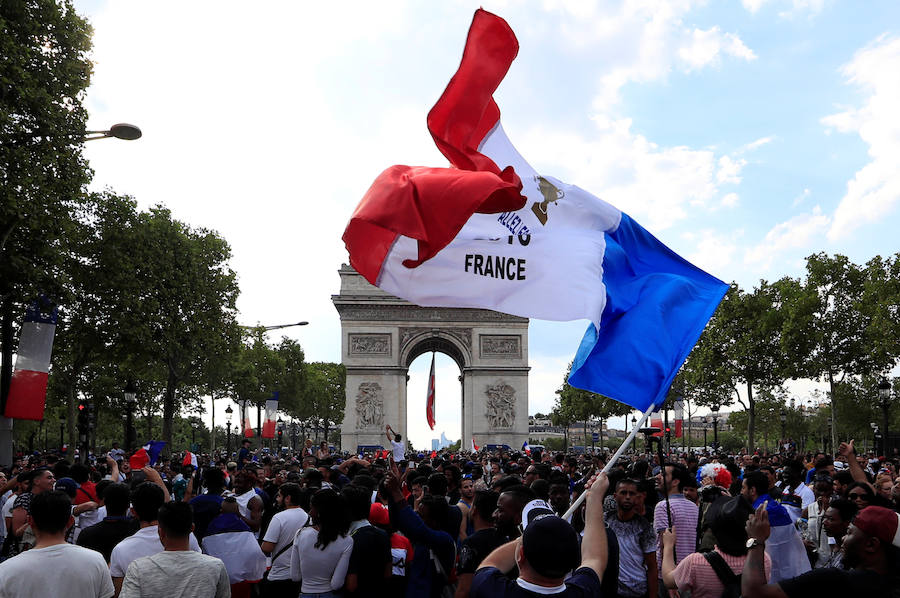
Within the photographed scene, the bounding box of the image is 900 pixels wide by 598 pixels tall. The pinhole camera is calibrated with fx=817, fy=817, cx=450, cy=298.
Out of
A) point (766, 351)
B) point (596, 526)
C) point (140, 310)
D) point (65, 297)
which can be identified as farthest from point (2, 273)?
point (766, 351)

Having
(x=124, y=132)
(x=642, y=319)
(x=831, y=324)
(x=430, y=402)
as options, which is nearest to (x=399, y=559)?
(x=642, y=319)

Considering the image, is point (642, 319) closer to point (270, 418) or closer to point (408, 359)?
point (270, 418)

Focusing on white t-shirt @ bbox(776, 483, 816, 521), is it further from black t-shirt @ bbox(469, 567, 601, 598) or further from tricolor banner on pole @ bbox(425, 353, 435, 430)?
tricolor banner on pole @ bbox(425, 353, 435, 430)

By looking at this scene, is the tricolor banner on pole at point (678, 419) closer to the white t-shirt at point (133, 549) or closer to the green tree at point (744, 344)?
the green tree at point (744, 344)

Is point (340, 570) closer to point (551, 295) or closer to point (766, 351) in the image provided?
point (551, 295)

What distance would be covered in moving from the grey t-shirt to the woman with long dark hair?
1.33m

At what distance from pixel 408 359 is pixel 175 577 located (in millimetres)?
49458

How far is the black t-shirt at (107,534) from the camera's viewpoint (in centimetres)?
593

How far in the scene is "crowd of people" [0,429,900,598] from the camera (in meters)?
3.60

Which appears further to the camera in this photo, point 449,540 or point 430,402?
point 430,402

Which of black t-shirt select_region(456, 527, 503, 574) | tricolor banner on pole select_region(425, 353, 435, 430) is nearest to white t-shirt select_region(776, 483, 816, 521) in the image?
black t-shirt select_region(456, 527, 503, 574)

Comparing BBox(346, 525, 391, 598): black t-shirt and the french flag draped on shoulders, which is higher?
the french flag draped on shoulders

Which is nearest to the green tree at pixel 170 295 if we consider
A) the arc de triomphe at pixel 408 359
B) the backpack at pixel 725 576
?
the arc de triomphe at pixel 408 359

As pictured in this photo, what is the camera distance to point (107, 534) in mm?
5957
